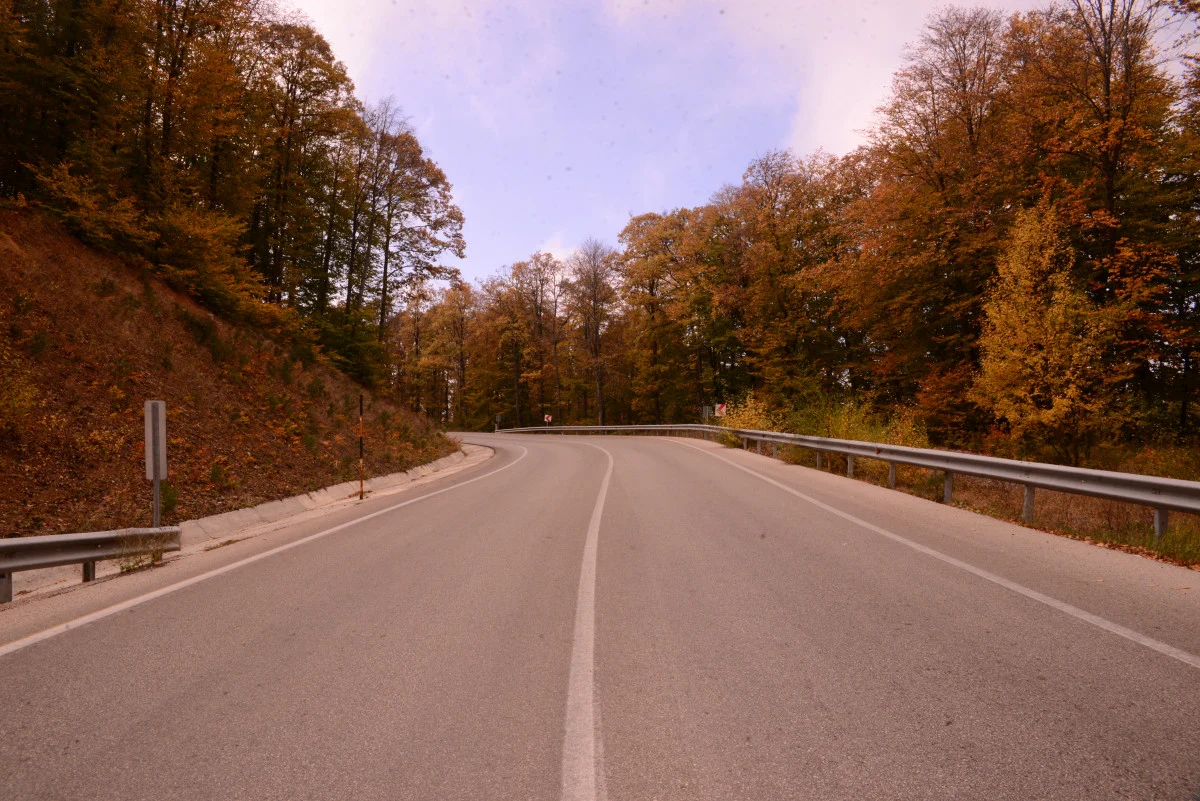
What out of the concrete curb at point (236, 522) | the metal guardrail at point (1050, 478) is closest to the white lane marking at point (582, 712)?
the concrete curb at point (236, 522)

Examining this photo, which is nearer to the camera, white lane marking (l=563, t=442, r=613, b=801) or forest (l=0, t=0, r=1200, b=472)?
white lane marking (l=563, t=442, r=613, b=801)

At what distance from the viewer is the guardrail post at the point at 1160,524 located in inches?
242

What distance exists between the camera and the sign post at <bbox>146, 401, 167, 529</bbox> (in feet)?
23.6

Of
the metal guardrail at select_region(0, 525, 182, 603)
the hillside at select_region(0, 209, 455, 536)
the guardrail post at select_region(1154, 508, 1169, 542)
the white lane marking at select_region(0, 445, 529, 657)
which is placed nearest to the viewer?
the white lane marking at select_region(0, 445, 529, 657)

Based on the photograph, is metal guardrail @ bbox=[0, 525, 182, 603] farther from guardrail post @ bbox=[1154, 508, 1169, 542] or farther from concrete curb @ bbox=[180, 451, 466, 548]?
guardrail post @ bbox=[1154, 508, 1169, 542]

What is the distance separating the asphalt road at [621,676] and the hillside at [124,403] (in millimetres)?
2918

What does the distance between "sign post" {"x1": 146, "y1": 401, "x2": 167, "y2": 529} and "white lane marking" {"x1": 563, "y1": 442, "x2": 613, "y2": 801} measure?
19.3 feet

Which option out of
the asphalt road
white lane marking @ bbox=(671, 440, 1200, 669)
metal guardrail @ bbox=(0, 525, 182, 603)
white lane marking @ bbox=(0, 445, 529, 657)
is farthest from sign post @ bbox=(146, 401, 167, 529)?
white lane marking @ bbox=(671, 440, 1200, 669)

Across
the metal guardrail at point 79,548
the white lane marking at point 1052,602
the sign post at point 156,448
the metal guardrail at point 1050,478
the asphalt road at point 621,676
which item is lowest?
the asphalt road at point 621,676

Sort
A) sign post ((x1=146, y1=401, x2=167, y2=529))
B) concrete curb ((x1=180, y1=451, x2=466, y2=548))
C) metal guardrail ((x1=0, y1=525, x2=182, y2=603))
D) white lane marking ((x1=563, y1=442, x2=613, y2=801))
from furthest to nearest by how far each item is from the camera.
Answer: concrete curb ((x1=180, y1=451, x2=466, y2=548)) → sign post ((x1=146, y1=401, x2=167, y2=529)) → metal guardrail ((x1=0, y1=525, x2=182, y2=603)) → white lane marking ((x1=563, y1=442, x2=613, y2=801))

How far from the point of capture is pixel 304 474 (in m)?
12.2

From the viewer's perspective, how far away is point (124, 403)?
10109mm

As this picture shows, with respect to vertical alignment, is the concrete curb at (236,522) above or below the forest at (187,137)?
below

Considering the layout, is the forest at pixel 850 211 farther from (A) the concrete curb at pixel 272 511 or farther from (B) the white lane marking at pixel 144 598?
(B) the white lane marking at pixel 144 598
